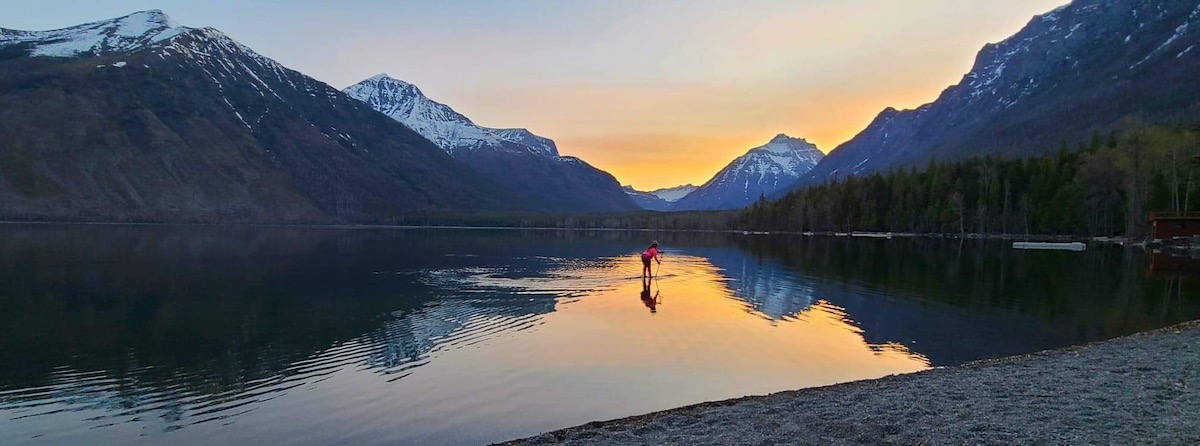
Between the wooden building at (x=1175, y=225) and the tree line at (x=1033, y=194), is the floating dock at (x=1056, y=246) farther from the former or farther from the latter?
the tree line at (x=1033, y=194)

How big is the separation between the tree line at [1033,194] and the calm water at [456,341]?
6620 centimetres

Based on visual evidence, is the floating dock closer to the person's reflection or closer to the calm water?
the calm water

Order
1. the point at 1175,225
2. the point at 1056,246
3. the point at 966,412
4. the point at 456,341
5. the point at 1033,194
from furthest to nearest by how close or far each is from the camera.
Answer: the point at 1033,194, the point at 1056,246, the point at 1175,225, the point at 456,341, the point at 966,412

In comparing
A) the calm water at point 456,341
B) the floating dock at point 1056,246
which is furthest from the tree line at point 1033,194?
the calm water at point 456,341

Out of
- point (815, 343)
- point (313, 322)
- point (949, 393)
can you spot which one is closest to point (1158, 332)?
point (815, 343)

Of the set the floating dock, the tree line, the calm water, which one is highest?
the tree line

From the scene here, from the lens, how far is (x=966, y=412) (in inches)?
501

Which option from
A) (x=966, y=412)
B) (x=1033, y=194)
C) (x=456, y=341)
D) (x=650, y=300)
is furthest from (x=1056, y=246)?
(x=966, y=412)

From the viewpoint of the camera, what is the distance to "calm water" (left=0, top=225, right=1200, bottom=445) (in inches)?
605

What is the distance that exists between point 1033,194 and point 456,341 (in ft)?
421

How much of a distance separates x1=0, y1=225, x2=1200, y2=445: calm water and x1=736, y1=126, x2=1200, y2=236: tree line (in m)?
66.2

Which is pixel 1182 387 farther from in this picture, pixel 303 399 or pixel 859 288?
pixel 859 288

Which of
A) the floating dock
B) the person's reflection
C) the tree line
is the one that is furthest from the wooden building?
the person's reflection

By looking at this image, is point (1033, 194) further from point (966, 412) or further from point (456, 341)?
point (966, 412)
